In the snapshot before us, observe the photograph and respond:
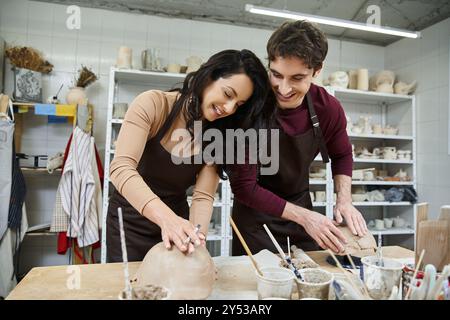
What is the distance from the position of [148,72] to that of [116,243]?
2059mm

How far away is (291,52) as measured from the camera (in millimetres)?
1356

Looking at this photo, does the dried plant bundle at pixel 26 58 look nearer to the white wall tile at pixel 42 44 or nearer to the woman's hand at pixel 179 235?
the white wall tile at pixel 42 44

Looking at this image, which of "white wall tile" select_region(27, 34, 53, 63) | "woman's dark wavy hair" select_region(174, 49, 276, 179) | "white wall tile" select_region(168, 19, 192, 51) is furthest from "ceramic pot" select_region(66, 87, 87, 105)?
"woman's dark wavy hair" select_region(174, 49, 276, 179)

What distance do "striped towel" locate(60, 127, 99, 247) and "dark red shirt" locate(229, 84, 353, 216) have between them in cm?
184

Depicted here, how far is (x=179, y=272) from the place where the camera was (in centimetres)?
92

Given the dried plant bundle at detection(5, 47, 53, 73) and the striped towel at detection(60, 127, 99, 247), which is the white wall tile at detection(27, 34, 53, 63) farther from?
the striped towel at detection(60, 127, 99, 247)

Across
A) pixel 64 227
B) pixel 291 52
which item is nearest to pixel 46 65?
pixel 64 227

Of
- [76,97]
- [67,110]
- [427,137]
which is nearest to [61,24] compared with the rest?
[76,97]

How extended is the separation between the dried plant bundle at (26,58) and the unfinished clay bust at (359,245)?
322cm

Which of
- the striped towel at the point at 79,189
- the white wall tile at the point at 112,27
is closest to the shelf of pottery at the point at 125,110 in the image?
the striped towel at the point at 79,189

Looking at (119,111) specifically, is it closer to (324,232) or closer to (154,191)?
(154,191)

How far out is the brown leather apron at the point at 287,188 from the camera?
1.68m

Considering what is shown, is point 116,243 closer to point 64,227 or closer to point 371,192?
point 64,227

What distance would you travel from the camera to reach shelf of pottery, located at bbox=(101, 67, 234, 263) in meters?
3.04
